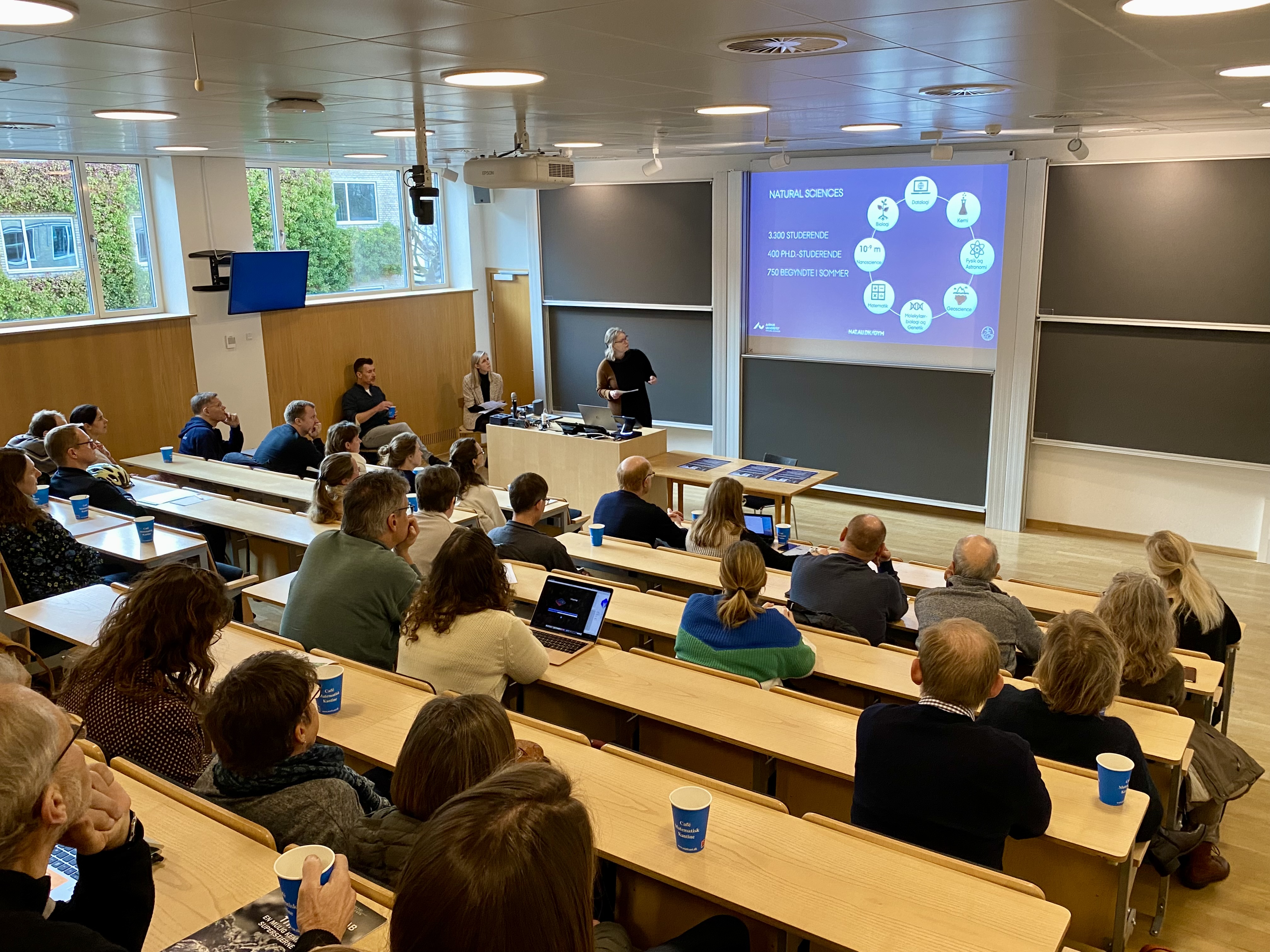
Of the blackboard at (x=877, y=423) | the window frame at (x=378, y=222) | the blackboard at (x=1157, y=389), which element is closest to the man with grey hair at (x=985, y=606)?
the blackboard at (x=1157, y=389)

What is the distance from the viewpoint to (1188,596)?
3.83 metres

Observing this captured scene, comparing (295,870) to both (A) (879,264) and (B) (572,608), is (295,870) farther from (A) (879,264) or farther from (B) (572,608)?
(A) (879,264)

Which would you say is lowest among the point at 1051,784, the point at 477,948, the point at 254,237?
the point at 1051,784

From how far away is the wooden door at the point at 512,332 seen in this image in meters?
11.2

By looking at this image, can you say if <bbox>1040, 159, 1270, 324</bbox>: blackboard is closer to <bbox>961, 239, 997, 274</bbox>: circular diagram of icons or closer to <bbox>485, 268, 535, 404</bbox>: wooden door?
<bbox>961, 239, 997, 274</bbox>: circular diagram of icons

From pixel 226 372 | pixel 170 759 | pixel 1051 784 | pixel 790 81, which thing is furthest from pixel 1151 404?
pixel 226 372

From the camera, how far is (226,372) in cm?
878

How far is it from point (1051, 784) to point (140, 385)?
25.8 ft

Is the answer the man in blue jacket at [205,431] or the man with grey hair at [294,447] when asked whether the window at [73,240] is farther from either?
the man with grey hair at [294,447]

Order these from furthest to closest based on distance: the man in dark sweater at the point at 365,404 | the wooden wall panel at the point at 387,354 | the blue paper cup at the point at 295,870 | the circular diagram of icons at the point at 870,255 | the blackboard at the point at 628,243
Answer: the man in dark sweater at the point at 365,404 → the wooden wall panel at the point at 387,354 → the blackboard at the point at 628,243 → the circular diagram of icons at the point at 870,255 → the blue paper cup at the point at 295,870

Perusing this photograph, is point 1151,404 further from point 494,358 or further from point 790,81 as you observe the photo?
point 494,358

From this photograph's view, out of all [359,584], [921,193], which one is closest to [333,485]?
[359,584]

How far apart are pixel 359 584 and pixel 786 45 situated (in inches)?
91.7

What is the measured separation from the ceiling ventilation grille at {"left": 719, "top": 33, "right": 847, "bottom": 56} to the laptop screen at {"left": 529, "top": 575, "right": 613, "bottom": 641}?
73.5 inches
